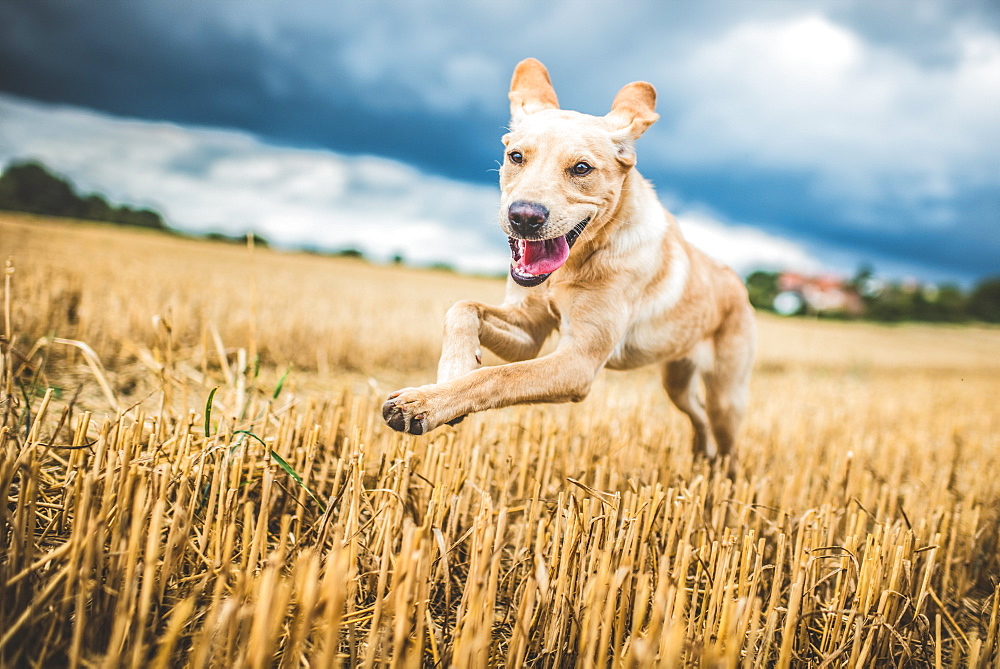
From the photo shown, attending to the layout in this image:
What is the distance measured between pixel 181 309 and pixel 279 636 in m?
6.01

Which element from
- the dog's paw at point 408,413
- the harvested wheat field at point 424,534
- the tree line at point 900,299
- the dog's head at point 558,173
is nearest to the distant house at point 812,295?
the tree line at point 900,299

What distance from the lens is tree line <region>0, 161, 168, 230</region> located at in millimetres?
27250

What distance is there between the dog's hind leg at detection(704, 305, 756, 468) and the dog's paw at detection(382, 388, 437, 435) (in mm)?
3271

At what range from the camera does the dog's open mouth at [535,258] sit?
2.95 metres

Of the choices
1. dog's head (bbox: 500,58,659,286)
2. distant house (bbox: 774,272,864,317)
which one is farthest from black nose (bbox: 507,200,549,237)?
distant house (bbox: 774,272,864,317)

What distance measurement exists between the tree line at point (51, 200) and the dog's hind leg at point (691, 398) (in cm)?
3118

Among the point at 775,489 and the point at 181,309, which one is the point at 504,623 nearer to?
the point at 775,489

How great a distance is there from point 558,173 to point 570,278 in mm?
635

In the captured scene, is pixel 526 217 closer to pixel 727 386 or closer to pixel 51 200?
pixel 727 386

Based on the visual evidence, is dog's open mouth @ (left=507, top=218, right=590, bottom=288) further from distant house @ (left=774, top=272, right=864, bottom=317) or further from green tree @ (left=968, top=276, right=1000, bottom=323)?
green tree @ (left=968, top=276, right=1000, bottom=323)

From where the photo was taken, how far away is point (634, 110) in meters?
3.72

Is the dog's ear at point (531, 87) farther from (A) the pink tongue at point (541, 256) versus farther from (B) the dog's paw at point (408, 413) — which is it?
(B) the dog's paw at point (408, 413)

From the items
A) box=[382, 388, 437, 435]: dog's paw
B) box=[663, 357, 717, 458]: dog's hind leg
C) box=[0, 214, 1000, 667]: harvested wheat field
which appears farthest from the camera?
box=[663, 357, 717, 458]: dog's hind leg

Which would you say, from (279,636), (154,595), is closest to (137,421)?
(154,595)
